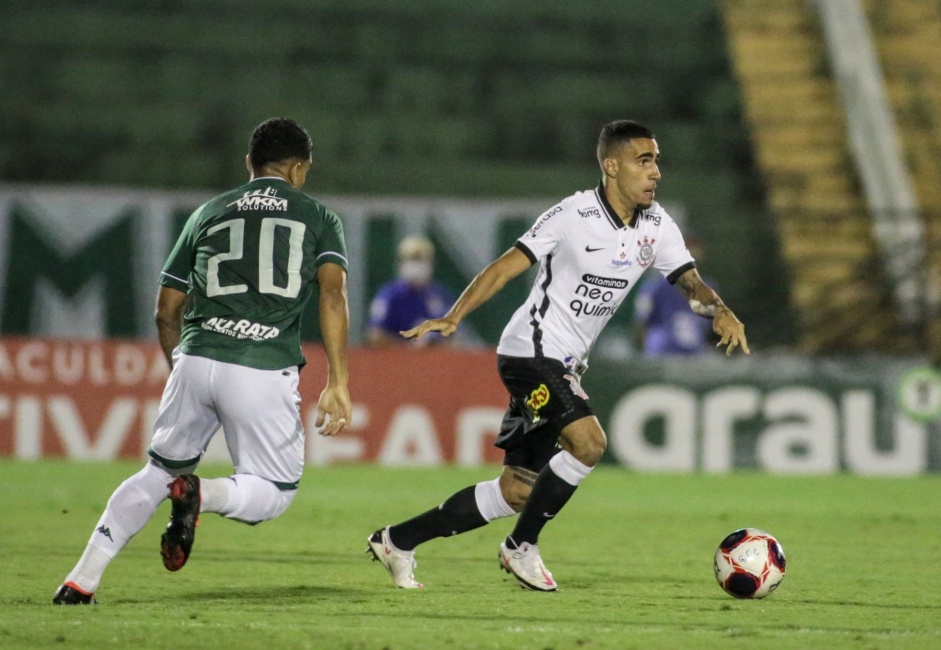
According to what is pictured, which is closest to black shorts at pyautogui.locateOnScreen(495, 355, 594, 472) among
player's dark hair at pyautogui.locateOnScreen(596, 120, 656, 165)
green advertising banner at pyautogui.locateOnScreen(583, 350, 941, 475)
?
player's dark hair at pyautogui.locateOnScreen(596, 120, 656, 165)

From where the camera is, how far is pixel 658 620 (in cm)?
590

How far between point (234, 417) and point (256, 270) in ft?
1.86

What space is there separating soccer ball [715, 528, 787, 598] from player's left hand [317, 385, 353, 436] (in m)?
1.77

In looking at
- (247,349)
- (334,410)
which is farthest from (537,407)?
(247,349)

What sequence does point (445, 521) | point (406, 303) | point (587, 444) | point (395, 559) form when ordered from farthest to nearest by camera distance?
point (406, 303) → point (445, 521) → point (395, 559) → point (587, 444)

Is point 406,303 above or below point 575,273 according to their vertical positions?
below

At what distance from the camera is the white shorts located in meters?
6.07

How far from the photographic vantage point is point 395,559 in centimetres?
691

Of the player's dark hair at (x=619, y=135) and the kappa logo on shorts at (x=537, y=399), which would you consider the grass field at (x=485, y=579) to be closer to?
the kappa logo on shorts at (x=537, y=399)

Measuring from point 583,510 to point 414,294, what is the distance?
394 cm

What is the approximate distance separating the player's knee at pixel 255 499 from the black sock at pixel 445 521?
0.90 meters

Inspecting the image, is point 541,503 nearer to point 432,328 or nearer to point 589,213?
point 432,328

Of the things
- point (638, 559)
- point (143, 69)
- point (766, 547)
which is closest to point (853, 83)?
point (143, 69)

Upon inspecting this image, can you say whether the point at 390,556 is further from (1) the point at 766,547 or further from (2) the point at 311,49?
(2) the point at 311,49
